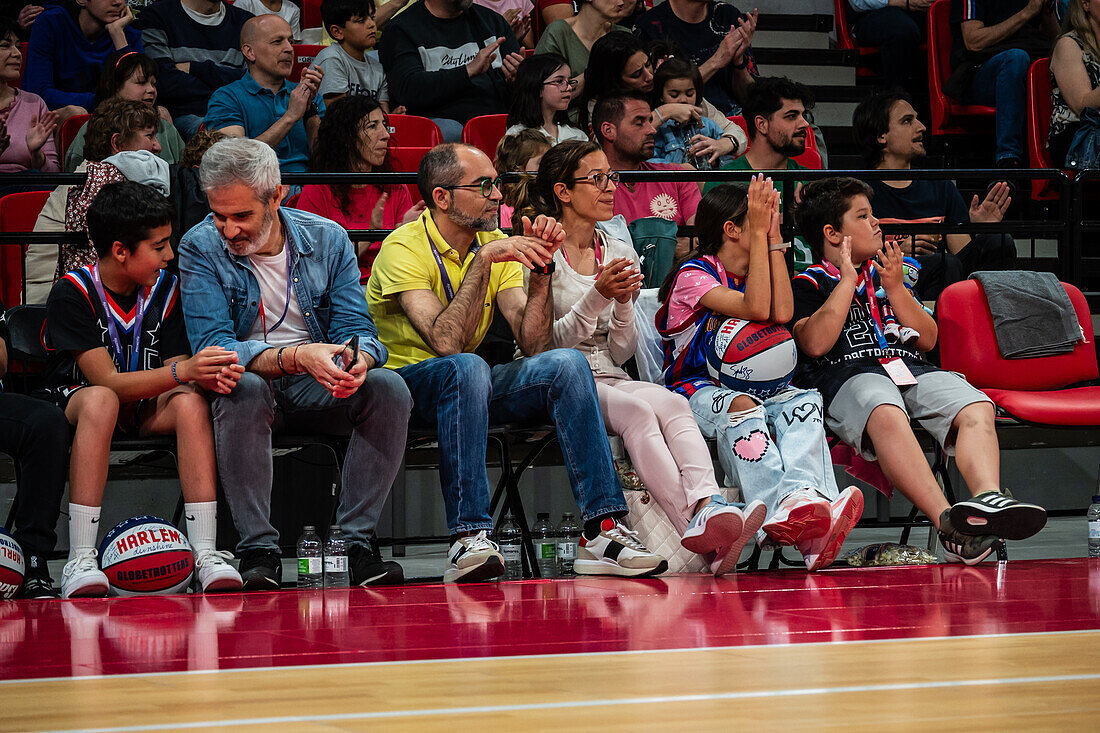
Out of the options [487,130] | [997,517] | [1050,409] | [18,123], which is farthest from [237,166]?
[1050,409]

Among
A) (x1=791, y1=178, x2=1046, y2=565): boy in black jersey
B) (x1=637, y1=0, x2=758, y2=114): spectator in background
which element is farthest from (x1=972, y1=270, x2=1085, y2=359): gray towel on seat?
(x1=637, y1=0, x2=758, y2=114): spectator in background

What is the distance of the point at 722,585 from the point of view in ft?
11.9

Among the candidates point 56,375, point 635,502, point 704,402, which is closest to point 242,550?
point 56,375

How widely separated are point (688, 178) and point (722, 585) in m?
1.77

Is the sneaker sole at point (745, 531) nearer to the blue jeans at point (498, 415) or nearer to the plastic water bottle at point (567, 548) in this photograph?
the blue jeans at point (498, 415)

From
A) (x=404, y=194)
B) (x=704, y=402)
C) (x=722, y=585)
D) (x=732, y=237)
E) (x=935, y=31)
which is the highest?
(x=935, y=31)

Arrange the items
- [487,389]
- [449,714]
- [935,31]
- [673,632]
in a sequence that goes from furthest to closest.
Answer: [935,31] < [487,389] < [673,632] < [449,714]

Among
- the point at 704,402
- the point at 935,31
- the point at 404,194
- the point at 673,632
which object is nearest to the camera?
the point at 673,632

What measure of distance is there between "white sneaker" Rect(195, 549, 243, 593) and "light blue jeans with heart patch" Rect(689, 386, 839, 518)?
4.96ft

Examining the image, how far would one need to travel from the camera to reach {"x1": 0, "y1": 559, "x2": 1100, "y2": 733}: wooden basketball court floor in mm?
1802

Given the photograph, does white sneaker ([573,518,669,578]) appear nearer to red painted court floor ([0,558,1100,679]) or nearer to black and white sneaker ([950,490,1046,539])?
red painted court floor ([0,558,1100,679])

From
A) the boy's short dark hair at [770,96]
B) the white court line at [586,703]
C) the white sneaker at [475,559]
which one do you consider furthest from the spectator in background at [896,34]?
the white court line at [586,703]

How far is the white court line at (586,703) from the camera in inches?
68.6

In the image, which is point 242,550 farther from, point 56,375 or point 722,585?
point 722,585
